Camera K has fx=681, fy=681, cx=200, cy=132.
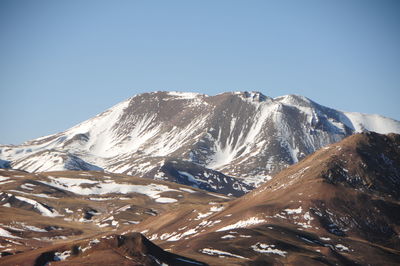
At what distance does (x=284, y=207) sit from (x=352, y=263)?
4166cm

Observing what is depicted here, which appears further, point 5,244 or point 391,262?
point 5,244

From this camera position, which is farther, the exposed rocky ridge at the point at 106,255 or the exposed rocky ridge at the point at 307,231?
the exposed rocky ridge at the point at 307,231

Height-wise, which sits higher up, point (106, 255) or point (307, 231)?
point (307, 231)

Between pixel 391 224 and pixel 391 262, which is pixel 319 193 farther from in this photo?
pixel 391 262

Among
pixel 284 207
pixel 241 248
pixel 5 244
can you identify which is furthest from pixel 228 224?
pixel 5 244

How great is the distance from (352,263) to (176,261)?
48438mm

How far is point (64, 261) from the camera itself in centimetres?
11106

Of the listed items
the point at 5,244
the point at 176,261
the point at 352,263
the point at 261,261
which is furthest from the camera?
the point at 5,244

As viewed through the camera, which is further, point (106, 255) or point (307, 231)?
point (307, 231)

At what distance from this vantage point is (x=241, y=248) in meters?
140

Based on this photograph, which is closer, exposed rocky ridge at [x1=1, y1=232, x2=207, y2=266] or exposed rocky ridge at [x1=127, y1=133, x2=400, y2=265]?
exposed rocky ridge at [x1=1, y1=232, x2=207, y2=266]

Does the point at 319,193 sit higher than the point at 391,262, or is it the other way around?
the point at 319,193

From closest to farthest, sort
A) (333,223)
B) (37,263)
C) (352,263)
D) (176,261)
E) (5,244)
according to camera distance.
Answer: (37,263) → (176,261) → (352,263) → (333,223) → (5,244)

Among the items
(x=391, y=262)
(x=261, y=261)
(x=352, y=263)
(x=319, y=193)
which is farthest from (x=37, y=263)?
(x=319, y=193)
